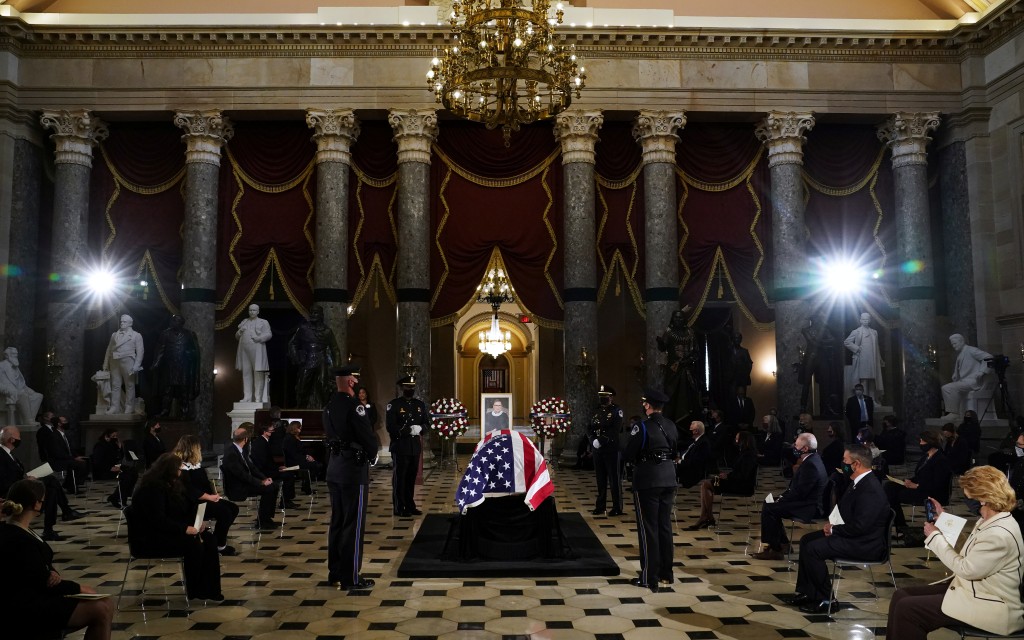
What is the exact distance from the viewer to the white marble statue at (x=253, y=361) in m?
15.2

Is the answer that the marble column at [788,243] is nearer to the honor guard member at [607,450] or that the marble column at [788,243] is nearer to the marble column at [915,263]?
the marble column at [915,263]

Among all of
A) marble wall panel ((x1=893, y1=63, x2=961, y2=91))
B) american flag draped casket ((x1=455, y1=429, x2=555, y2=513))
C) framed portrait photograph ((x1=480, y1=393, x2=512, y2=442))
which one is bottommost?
american flag draped casket ((x1=455, y1=429, x2=555, y2=513))

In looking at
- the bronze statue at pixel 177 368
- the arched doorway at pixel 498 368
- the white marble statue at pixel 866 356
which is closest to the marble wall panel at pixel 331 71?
the bronze statue at pixel 177 368

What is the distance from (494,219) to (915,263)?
8.44 m

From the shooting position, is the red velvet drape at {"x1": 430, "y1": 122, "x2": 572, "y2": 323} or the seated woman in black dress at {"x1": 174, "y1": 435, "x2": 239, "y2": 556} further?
the red velvet drape at {"x1": 430, "y1": 122, "x2": 572, "y2": 323}

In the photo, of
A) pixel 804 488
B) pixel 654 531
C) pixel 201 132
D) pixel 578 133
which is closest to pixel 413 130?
pixel 578 133

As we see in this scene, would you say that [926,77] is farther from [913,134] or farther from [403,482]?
[403,482]

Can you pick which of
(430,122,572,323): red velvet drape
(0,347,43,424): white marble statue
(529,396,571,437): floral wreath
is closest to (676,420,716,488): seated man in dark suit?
(529,396,571,437): floral wreath

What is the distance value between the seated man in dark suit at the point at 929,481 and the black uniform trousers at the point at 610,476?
3258mm

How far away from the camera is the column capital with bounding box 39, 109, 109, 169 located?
1572 cm

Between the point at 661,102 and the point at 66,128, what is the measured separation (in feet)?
38.7

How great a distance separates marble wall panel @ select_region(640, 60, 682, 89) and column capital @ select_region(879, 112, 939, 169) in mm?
4535

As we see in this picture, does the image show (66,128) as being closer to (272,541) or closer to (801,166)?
(272,541)

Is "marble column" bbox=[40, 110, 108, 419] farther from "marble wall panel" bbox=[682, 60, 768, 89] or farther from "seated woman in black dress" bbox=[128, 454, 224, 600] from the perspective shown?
"marble wall panel" bbox=[682, 60, 768, 89]
